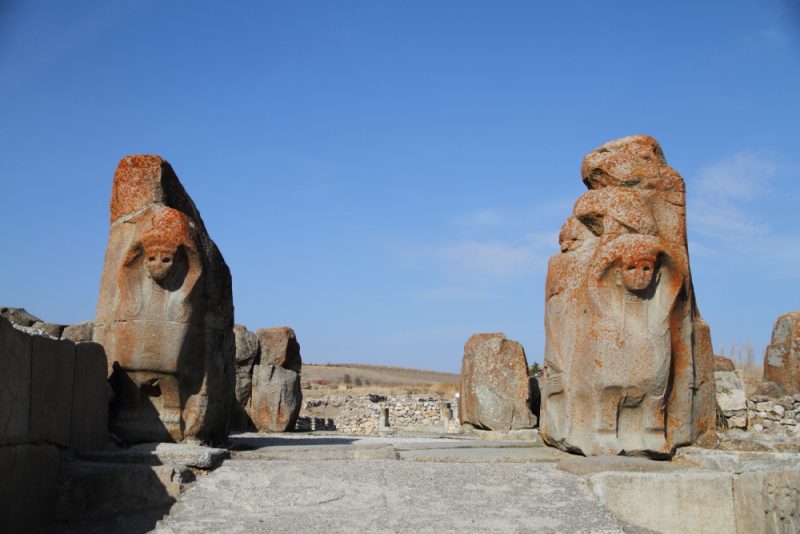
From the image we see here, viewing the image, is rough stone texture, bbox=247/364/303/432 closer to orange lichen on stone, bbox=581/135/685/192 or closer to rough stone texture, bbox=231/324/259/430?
rough stone texture, bbox=231/324/259/430

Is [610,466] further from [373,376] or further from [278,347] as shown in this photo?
[373,376]

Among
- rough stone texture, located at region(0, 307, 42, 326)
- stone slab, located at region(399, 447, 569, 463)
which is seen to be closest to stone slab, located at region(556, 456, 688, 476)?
stone slab, located at region(399, 447, 569, 463)

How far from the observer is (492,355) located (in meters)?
12.9

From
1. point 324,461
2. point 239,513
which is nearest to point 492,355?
point 324,461

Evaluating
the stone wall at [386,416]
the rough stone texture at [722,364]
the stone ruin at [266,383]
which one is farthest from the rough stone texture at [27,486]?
the stone wall at [386,416]

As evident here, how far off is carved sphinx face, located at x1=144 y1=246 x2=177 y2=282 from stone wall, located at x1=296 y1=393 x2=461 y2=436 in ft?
36.5

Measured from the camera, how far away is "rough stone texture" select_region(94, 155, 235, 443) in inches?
279

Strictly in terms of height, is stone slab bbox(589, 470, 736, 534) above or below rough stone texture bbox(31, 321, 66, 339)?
below

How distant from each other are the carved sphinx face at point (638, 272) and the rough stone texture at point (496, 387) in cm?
571

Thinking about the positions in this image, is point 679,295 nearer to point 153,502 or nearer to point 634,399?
point 634,399

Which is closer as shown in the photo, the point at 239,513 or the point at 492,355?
the point at 239,513

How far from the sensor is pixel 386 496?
5.90 m

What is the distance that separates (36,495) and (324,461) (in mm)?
2224

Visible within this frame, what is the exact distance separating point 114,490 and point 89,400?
0.95 m
